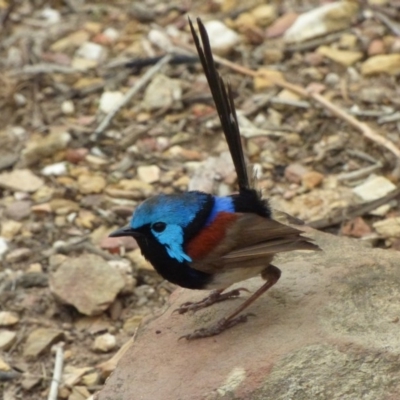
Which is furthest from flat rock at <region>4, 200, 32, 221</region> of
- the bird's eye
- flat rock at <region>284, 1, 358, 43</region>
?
flat rock at <region>284, 1, 358, 43</region>

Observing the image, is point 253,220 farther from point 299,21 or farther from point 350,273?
point 299,21

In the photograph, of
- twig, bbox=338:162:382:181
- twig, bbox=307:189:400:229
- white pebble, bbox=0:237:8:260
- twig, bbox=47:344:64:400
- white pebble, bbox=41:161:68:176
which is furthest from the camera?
white pebble, bbox=41:161:68:176

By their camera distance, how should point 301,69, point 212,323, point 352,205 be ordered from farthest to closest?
1. point 301,69
2. point 352,205
3. point 212,323

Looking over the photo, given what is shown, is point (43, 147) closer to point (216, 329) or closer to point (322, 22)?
point (322, 22)

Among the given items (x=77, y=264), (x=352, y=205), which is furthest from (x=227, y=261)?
(x=352, y=205)

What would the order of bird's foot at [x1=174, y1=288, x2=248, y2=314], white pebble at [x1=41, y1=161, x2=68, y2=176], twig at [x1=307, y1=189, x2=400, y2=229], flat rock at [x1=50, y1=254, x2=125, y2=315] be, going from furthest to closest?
white pebble at [x1=41, y1=161, x2=68, y2=176] < twig at [x1=307, y1=189, x2=400, y2=229] < flat rock at [x1=50, y1=254, x2=125, y2=315] < bird's foot at [x1=174, y1=288, x2=248, y2=314]

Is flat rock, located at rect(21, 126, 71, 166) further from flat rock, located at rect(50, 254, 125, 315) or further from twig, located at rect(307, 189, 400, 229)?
twig, located at rect(307, 189, 400, 229)
